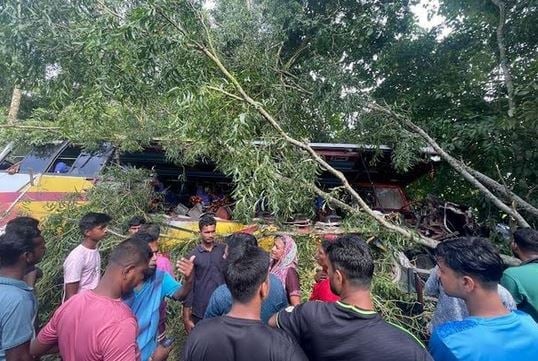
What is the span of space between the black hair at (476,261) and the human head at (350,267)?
1.27 feet

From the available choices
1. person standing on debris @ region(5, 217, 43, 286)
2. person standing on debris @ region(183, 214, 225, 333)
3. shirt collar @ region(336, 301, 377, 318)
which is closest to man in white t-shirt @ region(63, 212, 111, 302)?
person standing on debris @ region(5, 217, 43, 286)

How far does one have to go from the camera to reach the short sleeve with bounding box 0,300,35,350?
1.81 m

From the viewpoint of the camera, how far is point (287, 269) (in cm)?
335

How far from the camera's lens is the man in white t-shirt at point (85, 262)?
320 centimetres

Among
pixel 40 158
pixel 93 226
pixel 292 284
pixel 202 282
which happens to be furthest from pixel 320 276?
pixel 40 158

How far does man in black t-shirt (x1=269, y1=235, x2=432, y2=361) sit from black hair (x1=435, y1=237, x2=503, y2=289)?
0.39m

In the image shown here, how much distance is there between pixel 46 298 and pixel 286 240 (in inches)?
126

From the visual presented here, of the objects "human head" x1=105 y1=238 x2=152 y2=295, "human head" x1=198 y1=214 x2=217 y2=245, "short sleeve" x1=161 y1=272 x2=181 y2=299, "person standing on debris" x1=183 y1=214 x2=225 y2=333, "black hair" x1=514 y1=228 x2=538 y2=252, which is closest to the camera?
"human head" x1=105 y1=238 x2=152 y2=295

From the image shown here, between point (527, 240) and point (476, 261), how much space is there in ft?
4.59

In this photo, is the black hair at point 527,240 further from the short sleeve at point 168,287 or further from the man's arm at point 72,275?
the man's arm at point 72,275

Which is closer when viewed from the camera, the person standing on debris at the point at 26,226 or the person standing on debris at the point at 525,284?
the person standing on debris at the point at 525,284

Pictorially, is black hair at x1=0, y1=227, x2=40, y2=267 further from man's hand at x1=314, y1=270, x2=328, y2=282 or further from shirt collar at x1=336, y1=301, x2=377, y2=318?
man's hand at x1=314, y1=270, x2=328, y2=282

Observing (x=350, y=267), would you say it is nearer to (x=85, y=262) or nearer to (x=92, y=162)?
(x=85, y=262)

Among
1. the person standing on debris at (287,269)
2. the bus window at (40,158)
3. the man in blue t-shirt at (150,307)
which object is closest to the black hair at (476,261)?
the person standing on debris at (287,269)
